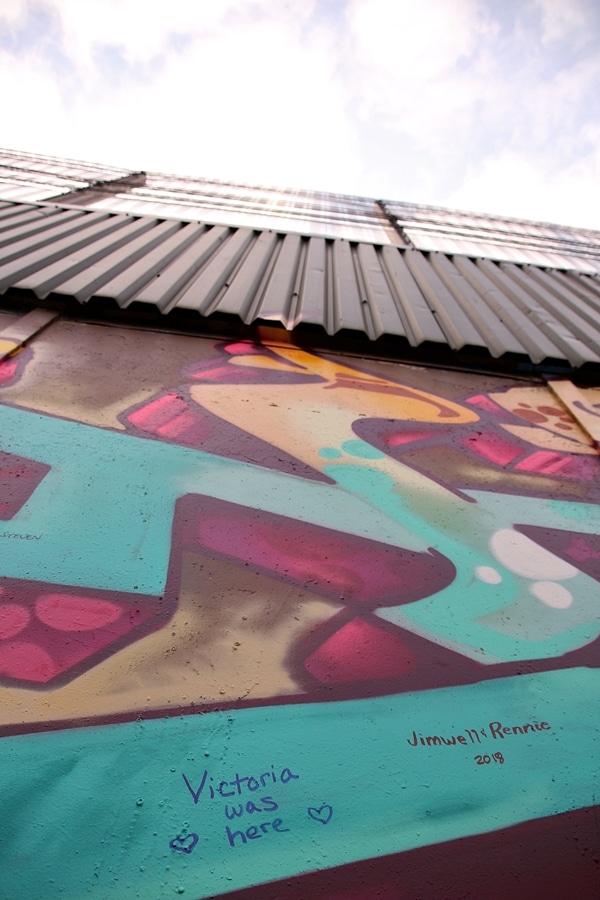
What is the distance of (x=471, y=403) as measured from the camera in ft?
14.1

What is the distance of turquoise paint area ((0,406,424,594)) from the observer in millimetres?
2621

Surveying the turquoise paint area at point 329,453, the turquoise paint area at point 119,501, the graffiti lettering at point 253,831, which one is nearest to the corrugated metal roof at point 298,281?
the turquoise paint area at point 329,453

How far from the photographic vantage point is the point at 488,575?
2.89m

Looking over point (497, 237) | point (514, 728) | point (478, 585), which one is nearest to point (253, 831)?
point (514, 728)

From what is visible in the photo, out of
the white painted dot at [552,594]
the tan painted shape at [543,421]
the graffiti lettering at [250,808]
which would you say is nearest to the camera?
the graffiti lettering at [250,808]

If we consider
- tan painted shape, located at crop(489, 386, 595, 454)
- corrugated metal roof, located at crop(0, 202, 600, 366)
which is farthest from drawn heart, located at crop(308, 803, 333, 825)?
corrugated metal roof, located at crop(0, 202, 600, 366)

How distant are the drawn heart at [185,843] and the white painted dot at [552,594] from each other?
2.03 m

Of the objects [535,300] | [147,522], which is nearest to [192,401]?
[147,522]

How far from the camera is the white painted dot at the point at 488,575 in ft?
9.39

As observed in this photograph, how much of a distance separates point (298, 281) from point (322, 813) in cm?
516

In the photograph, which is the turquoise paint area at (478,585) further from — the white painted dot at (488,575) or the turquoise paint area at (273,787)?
the turquoise paint area at (273,787)

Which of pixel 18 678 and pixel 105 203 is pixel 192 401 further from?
pixel 105 203

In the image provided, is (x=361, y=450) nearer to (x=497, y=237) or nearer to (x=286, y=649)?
(x=286, y=649)

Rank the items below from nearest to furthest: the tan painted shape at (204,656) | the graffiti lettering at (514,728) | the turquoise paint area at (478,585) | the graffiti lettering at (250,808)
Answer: the graffiti lettering at (250,808) → the tan painted shape at (204,656) → the graffiti lettering at (514,728) → the turquoise paint area at (478,585)
